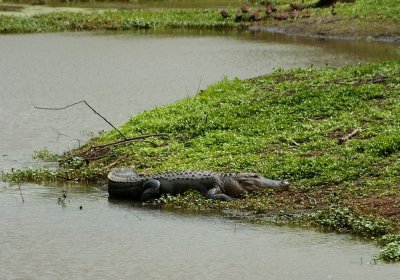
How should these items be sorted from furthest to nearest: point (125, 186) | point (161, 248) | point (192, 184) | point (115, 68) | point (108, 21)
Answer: point (108, 21), point (115, 68), point (125, 186), point (192, 184), point (161, 248)

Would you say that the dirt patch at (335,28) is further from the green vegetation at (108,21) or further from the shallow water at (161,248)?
the shallow water at (161,248)

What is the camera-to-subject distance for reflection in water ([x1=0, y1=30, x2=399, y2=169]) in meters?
18.5

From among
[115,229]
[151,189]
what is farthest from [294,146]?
[115,229]

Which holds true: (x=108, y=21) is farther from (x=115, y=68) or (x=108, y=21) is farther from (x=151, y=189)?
(x=151, y=189)

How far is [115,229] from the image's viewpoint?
1168cm

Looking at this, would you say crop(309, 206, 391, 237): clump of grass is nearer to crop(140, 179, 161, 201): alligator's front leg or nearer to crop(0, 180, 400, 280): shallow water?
crop(0, 180, 400, 280): shallow water

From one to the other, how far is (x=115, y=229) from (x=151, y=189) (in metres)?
1.35

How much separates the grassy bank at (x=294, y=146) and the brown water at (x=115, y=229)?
535 millimetres

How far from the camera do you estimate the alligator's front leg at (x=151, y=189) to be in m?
12.9

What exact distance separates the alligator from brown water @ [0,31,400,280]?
0.27m

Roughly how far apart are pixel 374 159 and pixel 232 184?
6.66ft

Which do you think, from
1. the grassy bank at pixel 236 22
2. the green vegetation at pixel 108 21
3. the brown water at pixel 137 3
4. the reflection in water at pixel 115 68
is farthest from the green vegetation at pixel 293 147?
the brown water at pixel 137 3

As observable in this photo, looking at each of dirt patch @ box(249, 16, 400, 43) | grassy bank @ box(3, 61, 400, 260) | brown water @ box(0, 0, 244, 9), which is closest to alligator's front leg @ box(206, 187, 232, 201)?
grassy bank @ box(3, 61, 400, 260)

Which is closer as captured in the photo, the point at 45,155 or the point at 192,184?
the point at 192,184
